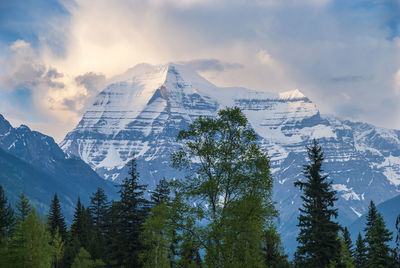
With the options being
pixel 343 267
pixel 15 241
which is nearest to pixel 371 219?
pixel 343 267

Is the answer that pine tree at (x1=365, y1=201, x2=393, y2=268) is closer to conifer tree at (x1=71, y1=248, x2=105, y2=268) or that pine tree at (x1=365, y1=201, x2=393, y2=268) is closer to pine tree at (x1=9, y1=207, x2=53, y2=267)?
pine tree at (x1=9, y1=207, x2=53, y2=267)

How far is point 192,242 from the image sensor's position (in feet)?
141

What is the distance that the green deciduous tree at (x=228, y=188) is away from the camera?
4228 cm

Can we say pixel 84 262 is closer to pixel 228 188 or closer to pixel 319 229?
pixel 319 229

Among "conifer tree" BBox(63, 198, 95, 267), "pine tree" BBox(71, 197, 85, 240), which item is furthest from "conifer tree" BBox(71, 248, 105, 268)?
"pine tree" BBox(71, 197, 85, 240)

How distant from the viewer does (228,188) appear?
4403 centimetres

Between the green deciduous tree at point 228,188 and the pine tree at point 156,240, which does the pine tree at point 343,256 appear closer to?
the green deciduous tree at point 228,188

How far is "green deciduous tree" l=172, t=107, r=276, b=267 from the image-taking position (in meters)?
42.3

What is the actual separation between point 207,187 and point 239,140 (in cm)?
447

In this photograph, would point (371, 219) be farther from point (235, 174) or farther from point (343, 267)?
point (235, 174)

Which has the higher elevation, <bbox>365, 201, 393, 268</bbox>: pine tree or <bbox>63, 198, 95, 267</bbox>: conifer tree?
<bbox>63, 198, 95, 267</bbox>: conifer tree

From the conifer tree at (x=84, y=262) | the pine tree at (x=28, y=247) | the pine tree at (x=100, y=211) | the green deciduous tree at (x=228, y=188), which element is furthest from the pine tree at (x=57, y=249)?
the green deciduous tree at (x=228, y=188)

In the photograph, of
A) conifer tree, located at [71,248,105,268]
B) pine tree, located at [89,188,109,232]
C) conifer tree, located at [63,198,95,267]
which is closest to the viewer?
conifer tree, located at [71,248,105,268]

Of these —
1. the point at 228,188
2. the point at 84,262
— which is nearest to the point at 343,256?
the point at 228,188
